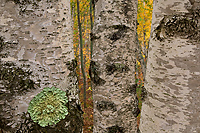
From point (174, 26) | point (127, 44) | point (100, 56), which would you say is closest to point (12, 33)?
point (100, 56)

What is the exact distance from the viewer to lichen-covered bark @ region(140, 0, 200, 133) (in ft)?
3.11

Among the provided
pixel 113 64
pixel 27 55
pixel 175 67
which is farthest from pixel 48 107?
pixel 175 67

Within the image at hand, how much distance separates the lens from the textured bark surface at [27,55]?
93 centimetres

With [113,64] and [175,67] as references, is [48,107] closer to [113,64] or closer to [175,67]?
[113,64]

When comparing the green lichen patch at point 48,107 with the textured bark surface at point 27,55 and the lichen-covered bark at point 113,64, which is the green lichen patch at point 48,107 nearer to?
the textured bark surface at point 27,55

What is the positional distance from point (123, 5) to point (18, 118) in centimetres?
122

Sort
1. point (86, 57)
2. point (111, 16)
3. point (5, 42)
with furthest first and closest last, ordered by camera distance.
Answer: point (86, 57) < point (111, 16) < point (5, 42)

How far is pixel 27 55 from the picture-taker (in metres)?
0.96

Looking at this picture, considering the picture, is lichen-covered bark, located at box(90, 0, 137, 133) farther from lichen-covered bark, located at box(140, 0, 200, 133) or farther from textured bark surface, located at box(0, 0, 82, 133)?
textured bark surface, located at box(0, 0, 82, 133)

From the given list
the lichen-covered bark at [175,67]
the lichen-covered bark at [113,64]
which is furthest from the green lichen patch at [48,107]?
the lichen-covered bark at [175,67]

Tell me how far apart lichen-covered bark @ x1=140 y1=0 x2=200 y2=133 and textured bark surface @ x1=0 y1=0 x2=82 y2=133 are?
71cm

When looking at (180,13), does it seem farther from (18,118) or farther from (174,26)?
(18,118)

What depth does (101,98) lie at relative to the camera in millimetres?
1331

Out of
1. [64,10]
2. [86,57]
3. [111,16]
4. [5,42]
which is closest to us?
[5,42]
